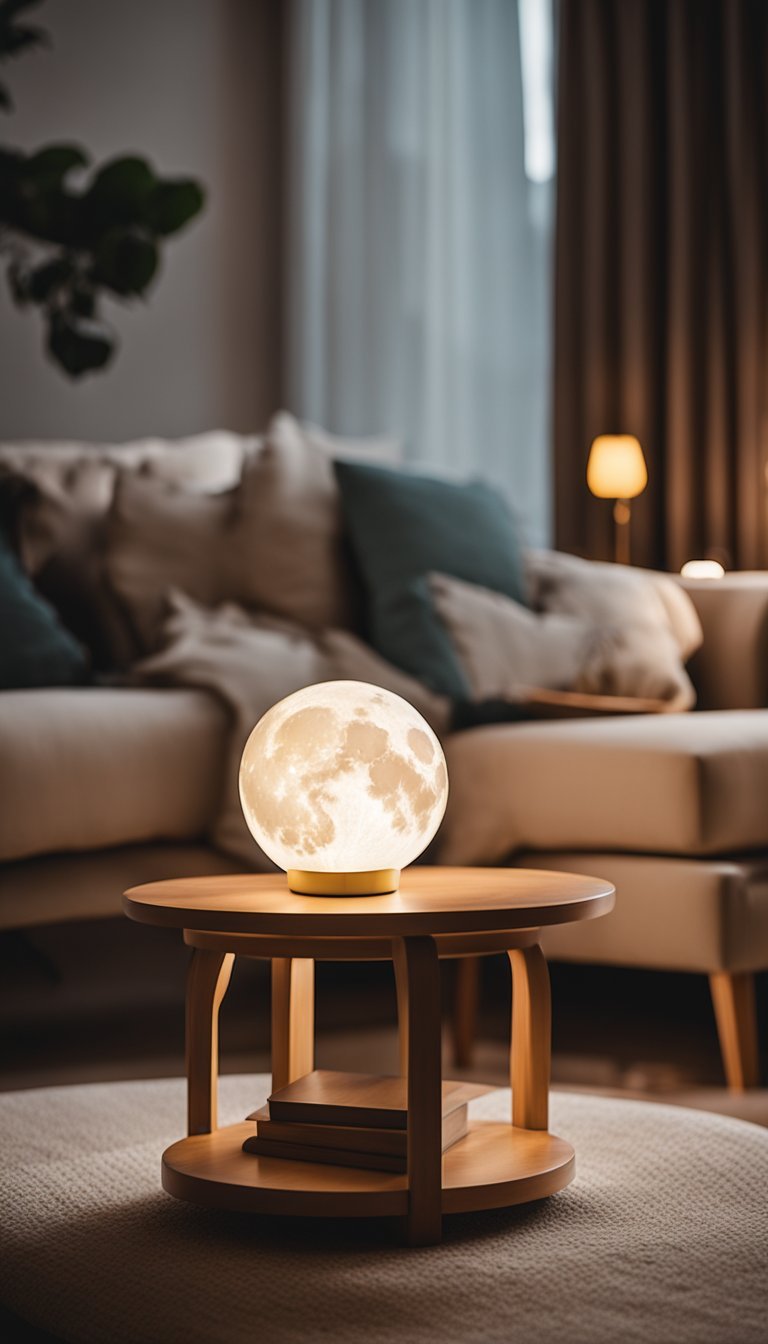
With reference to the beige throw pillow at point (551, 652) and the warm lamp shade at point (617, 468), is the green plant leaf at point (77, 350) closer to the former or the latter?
the warm lamp shade at point (617, 468)

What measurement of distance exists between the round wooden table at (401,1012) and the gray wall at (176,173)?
3333 millimetres

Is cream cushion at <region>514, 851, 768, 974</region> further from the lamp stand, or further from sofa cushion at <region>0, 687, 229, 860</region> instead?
the lamp stand

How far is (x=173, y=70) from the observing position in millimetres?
4977

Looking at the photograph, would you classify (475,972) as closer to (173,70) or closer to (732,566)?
(732,566)

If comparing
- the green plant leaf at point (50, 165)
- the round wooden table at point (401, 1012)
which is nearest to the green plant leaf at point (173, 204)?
the green plant leaf at point (50, 165)

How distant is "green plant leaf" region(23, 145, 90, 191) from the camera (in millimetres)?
3791

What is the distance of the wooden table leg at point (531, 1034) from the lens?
1.61m

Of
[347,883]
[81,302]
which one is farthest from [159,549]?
[347,883]

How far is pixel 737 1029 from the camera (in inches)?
92.2

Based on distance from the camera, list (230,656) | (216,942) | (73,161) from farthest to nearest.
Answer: (73,161)
(230,656)
(216,942)

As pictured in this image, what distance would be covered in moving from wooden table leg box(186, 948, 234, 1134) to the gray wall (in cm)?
334

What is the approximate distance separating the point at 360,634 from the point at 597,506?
1.61m

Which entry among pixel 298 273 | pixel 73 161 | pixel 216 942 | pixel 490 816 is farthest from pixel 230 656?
pixel 298 273

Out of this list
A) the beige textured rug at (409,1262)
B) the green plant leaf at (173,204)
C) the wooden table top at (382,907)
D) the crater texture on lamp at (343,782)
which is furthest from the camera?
the green plant leaf at (173,204)
